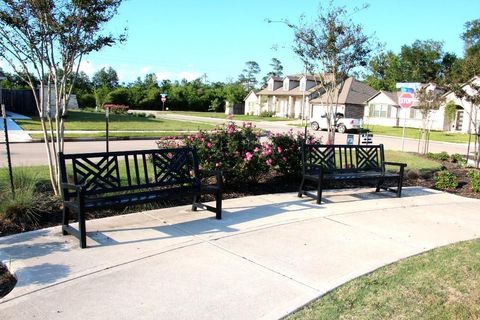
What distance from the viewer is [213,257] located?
4816 mm

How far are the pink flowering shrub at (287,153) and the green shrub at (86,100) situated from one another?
5109 centimetres

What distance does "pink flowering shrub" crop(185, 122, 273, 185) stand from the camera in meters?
7.92

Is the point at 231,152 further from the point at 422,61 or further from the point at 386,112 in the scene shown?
the point at 422,61

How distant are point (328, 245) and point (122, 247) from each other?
7.95 feet

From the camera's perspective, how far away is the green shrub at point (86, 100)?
183 feet

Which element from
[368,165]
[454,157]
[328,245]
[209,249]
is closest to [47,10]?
[209,249]

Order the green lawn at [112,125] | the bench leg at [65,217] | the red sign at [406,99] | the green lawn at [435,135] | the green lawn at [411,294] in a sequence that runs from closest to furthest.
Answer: the green lawn at [411,294]
the bench leg at [65,217]
the red sign at [406,99]
the green lawn at [112,125]
the green lawn at [435,135]

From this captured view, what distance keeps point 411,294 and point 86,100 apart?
2277 inches

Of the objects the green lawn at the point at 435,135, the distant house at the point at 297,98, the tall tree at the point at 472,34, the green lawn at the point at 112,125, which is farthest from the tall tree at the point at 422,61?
the green lawn at the point at 112,125

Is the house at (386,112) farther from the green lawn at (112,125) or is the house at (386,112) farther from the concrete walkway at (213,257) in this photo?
the concrete walkway at (213,257)

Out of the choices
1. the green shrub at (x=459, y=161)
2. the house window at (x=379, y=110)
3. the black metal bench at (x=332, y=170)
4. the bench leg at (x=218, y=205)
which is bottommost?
the green shrub at (x=459, y=161)

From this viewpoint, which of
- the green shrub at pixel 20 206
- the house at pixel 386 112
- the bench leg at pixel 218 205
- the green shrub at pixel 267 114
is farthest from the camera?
the green shrub at pixel 267 114

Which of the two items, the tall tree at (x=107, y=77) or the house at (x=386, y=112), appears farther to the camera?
the tall tree at (x=107, y=77)

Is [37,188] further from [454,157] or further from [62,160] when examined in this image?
[454,157]
